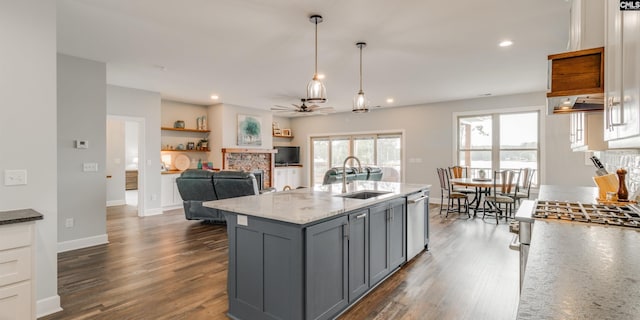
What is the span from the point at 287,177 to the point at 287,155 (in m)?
0.80

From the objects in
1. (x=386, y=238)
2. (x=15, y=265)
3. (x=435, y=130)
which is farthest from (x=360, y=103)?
(x=435, y=130)

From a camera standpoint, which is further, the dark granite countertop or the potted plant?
the potted plant

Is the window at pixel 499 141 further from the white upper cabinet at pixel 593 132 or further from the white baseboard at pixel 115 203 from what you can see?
the white baseboard at pixel 115 203

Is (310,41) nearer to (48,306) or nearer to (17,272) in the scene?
(17,272)

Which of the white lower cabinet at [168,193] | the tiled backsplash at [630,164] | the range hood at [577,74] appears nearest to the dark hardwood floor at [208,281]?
the tiled backsplash at [630,164]

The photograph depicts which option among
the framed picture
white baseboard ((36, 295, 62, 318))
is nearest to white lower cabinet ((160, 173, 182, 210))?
the framed picture

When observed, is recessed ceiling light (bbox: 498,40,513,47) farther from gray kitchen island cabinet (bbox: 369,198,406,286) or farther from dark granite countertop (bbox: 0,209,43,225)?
dark granite countertop (bbox: 0,209,43,225)

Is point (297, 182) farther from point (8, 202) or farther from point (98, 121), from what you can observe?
point (8, 202)

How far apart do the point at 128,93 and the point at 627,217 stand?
705 cm

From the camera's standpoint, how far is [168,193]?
692cm

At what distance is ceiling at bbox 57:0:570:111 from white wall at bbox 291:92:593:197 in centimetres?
109

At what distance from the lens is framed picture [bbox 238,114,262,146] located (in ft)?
27.2

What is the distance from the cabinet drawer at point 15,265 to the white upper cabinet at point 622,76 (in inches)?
121

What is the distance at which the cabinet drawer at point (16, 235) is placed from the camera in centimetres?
193
